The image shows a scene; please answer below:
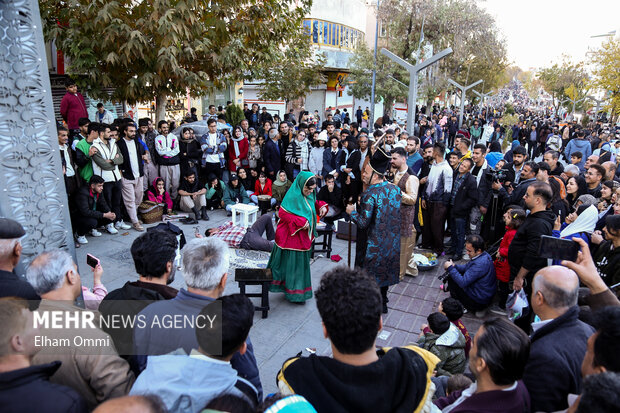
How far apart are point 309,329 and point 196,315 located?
2.73 metres

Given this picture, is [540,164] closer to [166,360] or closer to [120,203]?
[166,360]

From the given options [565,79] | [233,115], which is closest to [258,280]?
[233,115]

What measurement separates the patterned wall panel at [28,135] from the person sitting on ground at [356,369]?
9.08 feet

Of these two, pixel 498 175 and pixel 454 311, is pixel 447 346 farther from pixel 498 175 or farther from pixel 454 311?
pixel 498 175

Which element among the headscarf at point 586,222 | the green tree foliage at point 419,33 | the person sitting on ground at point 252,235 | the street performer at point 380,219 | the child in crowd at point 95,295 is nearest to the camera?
the child in crowd at point 95,295

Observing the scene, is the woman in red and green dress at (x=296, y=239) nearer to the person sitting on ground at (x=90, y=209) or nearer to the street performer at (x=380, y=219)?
the street performer at (x=380, y=219)

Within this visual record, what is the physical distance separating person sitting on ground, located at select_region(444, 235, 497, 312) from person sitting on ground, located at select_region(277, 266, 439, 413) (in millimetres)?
3468

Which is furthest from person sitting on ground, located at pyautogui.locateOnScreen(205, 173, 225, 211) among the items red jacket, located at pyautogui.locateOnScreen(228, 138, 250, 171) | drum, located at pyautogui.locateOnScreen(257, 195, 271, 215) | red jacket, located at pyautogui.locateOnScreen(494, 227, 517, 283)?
red jacket, located at pyautogui.locateOnScreen(494, 227, 517, 283)

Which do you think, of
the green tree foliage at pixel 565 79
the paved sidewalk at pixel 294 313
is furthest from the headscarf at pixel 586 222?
the green tree foliage at pixel 565 79

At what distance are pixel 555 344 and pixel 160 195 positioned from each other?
769 centimetres

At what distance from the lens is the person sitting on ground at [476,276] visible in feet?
17.1

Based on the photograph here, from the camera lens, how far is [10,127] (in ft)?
10.7

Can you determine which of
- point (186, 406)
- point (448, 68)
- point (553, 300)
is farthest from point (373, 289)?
point (448, 68)

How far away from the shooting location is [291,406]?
169 centimetres
